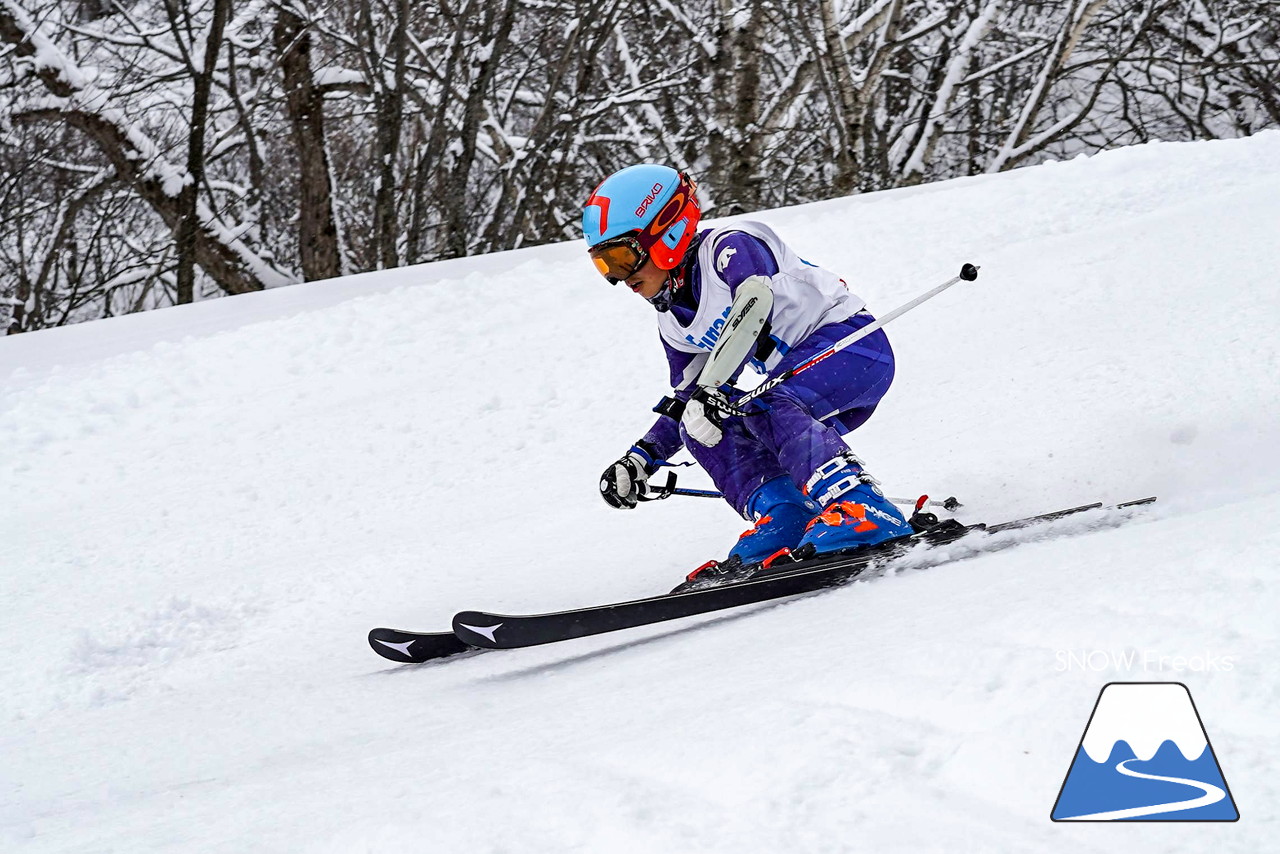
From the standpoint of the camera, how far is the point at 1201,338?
561 cm


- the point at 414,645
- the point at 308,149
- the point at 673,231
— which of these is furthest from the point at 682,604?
the point at 308,149

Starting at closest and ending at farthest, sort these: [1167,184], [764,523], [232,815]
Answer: [232,815] → [764,523] → [1167,184]

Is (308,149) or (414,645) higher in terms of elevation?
(308,149)

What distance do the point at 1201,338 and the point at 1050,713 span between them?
451 cm

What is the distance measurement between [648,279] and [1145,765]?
2398 mm

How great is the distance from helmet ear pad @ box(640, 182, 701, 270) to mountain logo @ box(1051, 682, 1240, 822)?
88.1 inches

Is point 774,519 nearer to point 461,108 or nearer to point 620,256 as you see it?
point 620,256

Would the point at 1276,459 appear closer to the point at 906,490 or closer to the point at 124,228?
the point at 906,490

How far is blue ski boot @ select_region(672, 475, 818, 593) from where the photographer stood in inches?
150

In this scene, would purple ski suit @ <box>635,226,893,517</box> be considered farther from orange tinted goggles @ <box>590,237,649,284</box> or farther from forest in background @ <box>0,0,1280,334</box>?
forest in background @ <box>0,0,1280,334</box>

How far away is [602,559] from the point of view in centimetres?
472

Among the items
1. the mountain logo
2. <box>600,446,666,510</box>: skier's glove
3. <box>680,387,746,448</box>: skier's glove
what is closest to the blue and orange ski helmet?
<box>680,387,746,448</box>: skier's glove

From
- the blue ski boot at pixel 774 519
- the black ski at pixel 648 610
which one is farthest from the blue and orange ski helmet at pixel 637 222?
the black ski at pixel 648 610

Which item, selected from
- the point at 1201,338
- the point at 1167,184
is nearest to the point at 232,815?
the point at 1201,338
